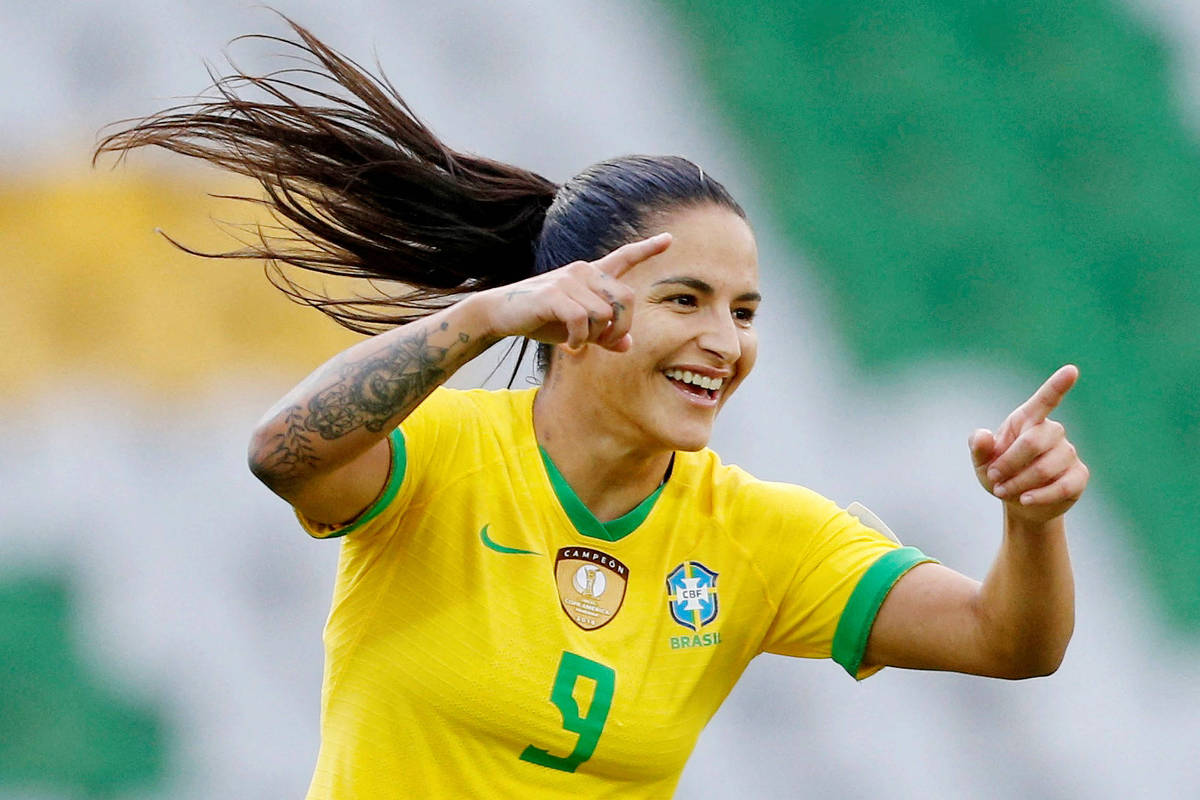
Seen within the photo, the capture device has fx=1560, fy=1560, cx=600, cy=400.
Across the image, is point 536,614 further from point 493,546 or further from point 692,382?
point 692,382

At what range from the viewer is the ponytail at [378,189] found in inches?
107

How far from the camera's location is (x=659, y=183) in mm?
2527

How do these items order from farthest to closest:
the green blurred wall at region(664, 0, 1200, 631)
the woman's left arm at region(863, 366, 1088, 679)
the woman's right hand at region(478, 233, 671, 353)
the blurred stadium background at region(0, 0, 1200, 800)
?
the green blurred wall at region(664, 0, 1200, 631), the blurred stadium background at region(0, 0, 1200, 800), the woman's left arm at region(863, 366, 1088, 679), the woman's right hand at region(478, 233, 671, 353)

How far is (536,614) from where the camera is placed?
2.34 meters

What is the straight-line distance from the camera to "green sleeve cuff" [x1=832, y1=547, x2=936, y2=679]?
2488mm

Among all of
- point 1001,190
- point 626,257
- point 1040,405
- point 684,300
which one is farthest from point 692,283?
point 1001,190

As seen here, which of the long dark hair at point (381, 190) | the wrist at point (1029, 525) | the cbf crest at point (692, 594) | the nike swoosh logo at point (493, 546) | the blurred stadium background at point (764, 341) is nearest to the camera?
the wrist at point (1029, 525)

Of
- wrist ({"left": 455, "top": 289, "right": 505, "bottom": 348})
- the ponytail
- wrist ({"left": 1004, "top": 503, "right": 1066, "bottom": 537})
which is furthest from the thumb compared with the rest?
the ponytail

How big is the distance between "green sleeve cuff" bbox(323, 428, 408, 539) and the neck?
1.04ft

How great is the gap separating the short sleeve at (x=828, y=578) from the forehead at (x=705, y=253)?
405 millimetres

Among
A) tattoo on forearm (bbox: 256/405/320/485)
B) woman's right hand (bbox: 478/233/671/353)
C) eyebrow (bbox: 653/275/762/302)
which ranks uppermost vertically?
eyebrow (bbox: 653/275/762/302)

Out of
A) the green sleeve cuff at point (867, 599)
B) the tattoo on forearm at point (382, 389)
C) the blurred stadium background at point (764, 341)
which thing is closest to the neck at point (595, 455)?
the green sleeve cuff at point (867, 599)

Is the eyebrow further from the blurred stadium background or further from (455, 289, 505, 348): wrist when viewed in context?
the blurred stadium background

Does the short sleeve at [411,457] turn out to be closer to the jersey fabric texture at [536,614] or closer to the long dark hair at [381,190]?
the jersey fabric texture at [536,614]
